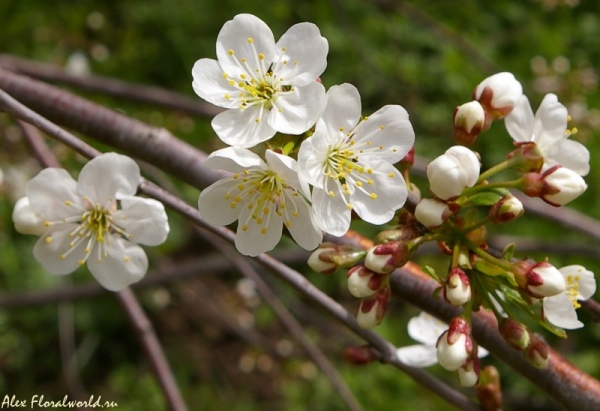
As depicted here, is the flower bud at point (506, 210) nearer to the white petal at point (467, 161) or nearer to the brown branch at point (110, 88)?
the white petal at point (467, 161)

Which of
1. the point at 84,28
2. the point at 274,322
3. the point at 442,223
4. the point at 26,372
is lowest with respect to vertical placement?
the point at 26,372

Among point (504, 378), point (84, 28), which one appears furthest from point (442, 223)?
point (84, 28)

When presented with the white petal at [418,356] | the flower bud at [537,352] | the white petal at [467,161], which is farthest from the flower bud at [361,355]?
the white petal at [467,161]

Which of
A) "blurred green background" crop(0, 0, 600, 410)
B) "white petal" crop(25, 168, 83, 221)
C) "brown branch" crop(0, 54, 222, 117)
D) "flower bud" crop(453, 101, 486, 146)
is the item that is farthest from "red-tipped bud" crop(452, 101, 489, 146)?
"blurred green background" crop(0, 0, 600, 410)

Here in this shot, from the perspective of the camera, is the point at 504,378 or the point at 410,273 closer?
the point at 410,273

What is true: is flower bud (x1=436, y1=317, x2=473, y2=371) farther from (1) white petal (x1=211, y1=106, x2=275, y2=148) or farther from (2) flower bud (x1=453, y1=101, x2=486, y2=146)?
(1) white petal (x1=211, y1=106, x2=275, y2=148)

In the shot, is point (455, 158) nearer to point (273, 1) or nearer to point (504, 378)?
point (504, 378)
